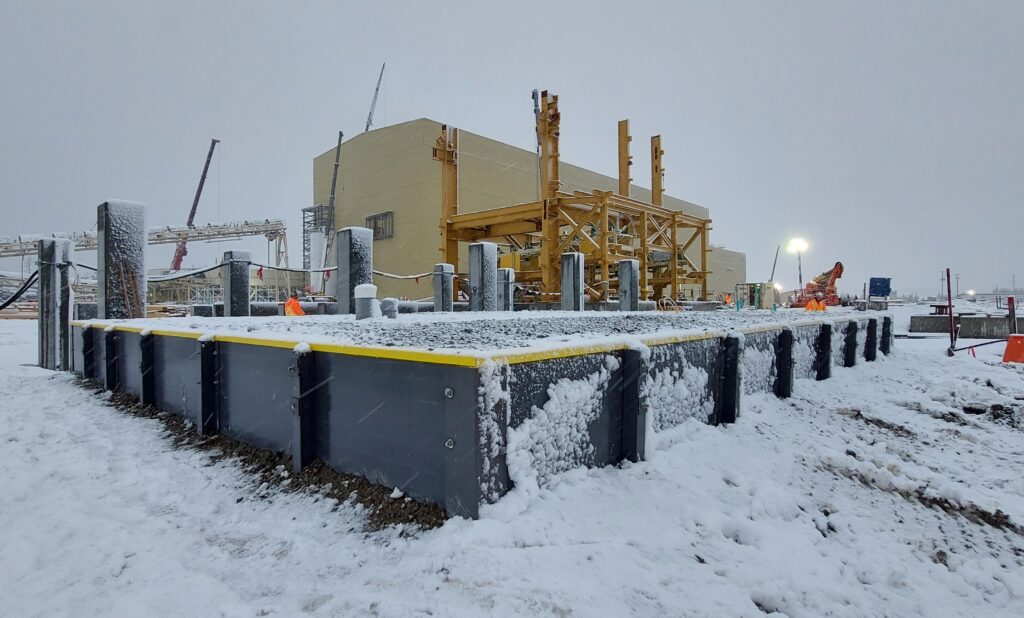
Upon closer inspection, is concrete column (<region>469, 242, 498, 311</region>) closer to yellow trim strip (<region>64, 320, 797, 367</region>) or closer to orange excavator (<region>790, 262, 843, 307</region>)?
yellow trim strip (<region>64, 320, 797, 367</region>)

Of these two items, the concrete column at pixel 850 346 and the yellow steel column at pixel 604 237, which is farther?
the yellow steel column at pixel 604 237

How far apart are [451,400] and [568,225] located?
14.6 meters

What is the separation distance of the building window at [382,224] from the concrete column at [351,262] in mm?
24569

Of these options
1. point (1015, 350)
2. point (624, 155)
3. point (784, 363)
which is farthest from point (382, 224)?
point (784, 363)

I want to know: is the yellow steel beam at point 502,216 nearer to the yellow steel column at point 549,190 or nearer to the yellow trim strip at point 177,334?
the yellow steel column at point 549,190

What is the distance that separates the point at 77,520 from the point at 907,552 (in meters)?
4.08

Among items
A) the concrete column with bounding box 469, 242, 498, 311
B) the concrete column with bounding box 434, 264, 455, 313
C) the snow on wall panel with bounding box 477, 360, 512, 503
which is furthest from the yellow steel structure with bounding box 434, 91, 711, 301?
the snow on wall panel with bounding box 477, 360, 512, 503

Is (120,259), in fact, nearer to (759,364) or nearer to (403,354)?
(403,354)

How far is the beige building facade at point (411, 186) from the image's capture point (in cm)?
3017

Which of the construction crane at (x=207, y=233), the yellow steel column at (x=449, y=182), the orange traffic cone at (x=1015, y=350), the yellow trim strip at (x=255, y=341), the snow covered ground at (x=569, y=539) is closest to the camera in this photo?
the snow covered ground at (x=569, y=539)

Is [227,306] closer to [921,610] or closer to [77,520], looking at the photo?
[77,520]

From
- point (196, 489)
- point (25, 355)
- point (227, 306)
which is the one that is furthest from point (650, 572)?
point (25, 355)

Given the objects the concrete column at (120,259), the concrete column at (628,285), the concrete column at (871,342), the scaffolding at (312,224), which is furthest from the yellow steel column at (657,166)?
the scaffolding at (312,224)

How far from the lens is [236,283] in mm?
7773
